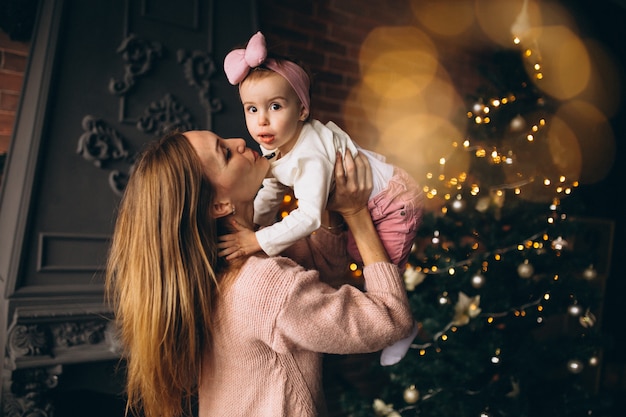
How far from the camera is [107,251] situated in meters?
2.01

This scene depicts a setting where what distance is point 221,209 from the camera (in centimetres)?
113

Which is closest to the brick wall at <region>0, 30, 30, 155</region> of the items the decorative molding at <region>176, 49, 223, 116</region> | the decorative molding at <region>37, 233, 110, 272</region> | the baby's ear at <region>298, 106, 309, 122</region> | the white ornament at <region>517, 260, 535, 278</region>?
the decorative molding at <region>37, 233, 110, 272</region>

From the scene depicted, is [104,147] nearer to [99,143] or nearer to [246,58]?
[99,143]

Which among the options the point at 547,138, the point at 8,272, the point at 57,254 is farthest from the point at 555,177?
the point at 8,272

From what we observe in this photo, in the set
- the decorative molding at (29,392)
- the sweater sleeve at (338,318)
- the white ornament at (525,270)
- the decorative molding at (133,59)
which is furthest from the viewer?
the white ornament at (525,270)

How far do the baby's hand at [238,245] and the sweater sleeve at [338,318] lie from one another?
134mm

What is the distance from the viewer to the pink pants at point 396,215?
1231 mm

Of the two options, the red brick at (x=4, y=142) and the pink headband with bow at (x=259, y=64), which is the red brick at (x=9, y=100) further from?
the pink headband with bow at (x=259, y=64)

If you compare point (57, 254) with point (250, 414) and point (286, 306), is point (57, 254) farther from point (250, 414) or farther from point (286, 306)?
point (286, 306)

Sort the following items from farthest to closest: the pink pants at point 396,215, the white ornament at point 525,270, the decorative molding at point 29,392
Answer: the white ornament at point 525,270 → the decorative molding at point 29,392 → the pink pants at point 396,215

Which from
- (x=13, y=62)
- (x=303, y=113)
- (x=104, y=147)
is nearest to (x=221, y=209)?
(x=303, y=113)

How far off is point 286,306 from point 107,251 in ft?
4.27

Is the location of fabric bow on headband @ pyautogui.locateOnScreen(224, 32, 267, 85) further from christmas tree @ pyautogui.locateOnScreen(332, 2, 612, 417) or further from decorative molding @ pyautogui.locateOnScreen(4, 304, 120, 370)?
christmas tree @ pyautogui.locateOnScreen(332, 2, 612, 417)

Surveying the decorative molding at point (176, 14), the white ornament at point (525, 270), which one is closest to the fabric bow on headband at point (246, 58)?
the decorative molding at point (176, 14)
